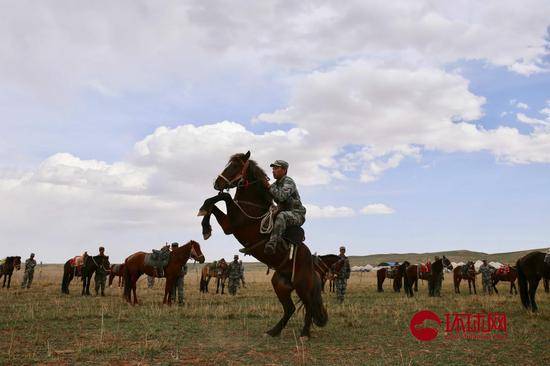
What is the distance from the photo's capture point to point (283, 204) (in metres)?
8.45

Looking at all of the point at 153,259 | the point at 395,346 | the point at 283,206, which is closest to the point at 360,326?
the point at 395,346

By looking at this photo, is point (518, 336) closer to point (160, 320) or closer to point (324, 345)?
point (324, 345)

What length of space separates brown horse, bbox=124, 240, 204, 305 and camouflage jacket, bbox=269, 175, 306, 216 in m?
9.62

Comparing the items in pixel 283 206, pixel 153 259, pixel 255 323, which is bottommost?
pixel 255 323

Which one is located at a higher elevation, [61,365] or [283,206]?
[283,206]

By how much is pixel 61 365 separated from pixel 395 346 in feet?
18.6

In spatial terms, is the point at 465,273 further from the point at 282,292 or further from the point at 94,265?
the point at 282,292

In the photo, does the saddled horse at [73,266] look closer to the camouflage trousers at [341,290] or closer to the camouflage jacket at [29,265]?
the camouflage jacket at [29,265]

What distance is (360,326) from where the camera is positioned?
10.7 m

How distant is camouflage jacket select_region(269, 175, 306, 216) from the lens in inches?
324

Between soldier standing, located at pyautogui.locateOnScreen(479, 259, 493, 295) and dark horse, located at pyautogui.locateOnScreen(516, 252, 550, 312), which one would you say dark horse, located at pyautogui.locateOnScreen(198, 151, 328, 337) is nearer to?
dark horse, located at pyautogui.locateOnScreen(516, 252, 550, 312)

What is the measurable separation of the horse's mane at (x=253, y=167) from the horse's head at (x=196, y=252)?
980 cm

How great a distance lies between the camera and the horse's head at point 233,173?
25.9ft

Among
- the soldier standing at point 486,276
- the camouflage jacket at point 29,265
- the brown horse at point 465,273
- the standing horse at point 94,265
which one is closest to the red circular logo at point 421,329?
the soldier standing at point 486,276
